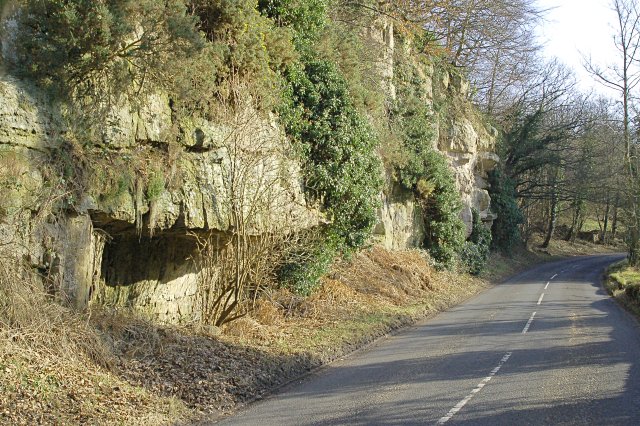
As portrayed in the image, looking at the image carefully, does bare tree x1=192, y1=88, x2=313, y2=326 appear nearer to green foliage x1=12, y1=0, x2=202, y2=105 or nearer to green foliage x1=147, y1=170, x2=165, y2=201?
green foliage x1=147, y1=170, x2=165, y2=201

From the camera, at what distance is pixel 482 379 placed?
379 inches

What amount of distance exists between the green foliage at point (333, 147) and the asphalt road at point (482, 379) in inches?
133

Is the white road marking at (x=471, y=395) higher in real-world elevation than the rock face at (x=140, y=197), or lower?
lower

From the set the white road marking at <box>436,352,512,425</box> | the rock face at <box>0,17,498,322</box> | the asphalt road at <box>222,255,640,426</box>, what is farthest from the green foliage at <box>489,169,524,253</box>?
the white road marking at <box>436,352,512,425</box>

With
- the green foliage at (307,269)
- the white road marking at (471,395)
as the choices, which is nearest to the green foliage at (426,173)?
the green foliage at (307,269)

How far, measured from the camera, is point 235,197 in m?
11.9

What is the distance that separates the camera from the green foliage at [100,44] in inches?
360

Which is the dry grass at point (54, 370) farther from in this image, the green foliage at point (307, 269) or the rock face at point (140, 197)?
the green foliage at point (307, 269)

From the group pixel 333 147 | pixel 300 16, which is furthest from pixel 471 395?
pixel 300 16

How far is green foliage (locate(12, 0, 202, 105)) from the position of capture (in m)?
9.15

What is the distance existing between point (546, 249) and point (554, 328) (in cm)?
4301

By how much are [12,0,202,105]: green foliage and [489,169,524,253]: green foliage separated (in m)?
32.9

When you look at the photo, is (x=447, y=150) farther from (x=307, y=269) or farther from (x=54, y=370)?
(x=54, y=370)

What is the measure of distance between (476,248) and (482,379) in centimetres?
2289
